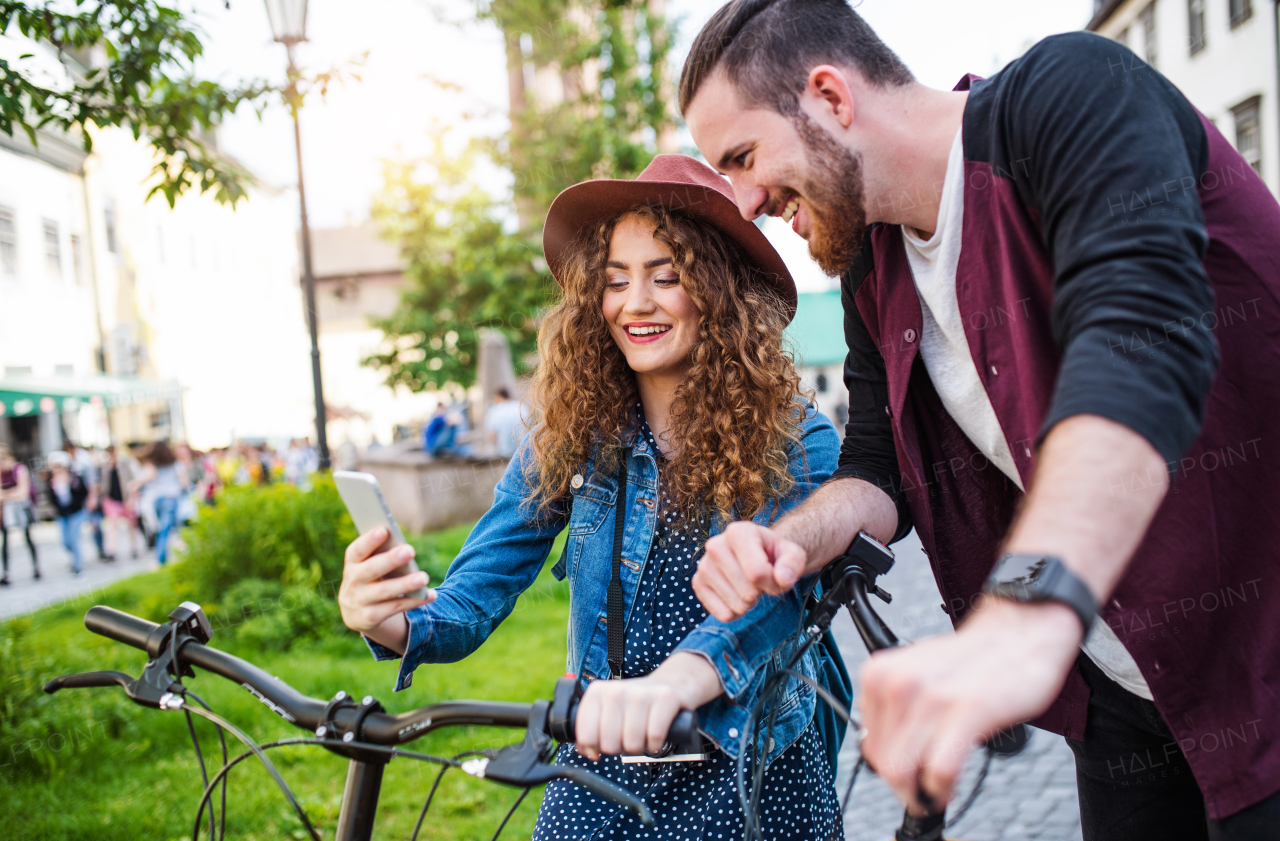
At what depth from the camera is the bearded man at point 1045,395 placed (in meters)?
0.88

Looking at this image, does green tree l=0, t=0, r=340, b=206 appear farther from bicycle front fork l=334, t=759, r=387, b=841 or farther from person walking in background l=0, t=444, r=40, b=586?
person walking in background l=0, t=444, r=40, b=586

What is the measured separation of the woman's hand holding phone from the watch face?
2.64 feet

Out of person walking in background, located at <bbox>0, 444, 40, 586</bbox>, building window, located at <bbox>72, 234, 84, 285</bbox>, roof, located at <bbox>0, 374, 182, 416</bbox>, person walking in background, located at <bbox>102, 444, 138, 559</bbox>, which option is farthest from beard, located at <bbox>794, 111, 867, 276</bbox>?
building window, located at <bbox>72, 234, 84, 285</bbox>

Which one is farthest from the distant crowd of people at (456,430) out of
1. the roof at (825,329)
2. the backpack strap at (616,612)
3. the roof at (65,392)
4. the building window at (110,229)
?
the building window at (110,229)

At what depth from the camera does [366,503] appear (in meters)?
1.27

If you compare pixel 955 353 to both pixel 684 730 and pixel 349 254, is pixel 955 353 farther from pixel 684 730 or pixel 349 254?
pixel 349 254

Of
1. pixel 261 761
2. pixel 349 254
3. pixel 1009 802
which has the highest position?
pixel 349 254

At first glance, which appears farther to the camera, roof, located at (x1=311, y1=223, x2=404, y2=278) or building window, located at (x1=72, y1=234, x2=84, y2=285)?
roof, located at (x1=311, y1=223, x2=404, y2=278)

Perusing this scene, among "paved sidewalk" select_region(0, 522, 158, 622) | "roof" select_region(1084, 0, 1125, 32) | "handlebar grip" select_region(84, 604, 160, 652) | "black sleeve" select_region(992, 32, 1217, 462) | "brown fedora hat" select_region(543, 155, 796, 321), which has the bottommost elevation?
"paved sidewalk" select_region(0, 522, 158, 622)

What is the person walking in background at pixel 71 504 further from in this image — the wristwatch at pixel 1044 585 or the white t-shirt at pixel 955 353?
the wristwatch at pixel 1044 585

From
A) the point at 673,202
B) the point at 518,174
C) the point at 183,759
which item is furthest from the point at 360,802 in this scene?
the point at 518,174

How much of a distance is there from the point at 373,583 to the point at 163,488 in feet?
44.7

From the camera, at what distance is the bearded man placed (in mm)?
881

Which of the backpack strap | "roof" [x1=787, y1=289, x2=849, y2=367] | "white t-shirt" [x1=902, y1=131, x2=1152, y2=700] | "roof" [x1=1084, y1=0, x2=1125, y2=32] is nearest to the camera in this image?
"white t-shirt" [x1=902, y1=131, x2=1152, y2=700]
